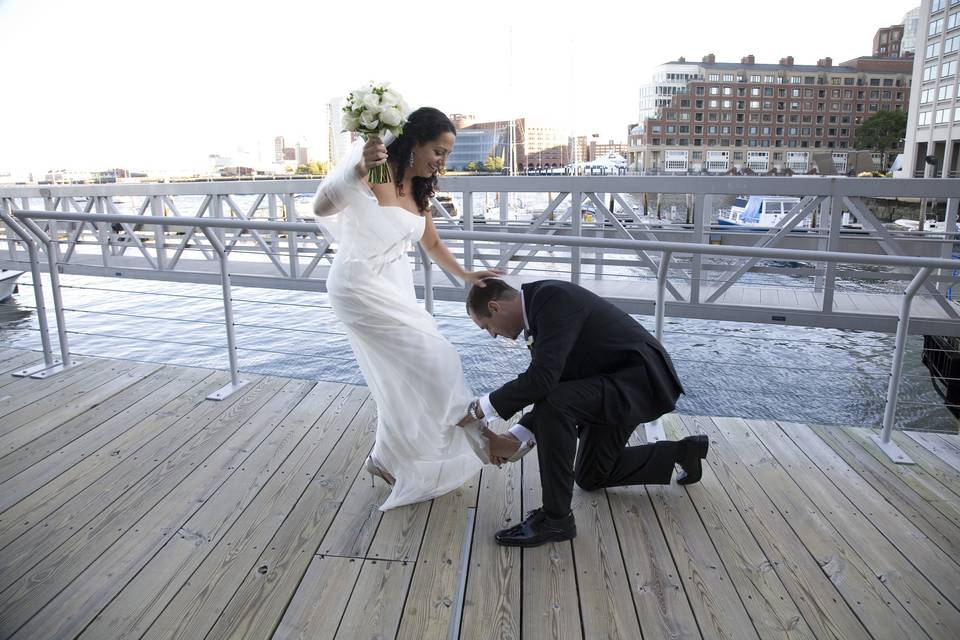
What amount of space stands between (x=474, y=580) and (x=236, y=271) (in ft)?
45.3

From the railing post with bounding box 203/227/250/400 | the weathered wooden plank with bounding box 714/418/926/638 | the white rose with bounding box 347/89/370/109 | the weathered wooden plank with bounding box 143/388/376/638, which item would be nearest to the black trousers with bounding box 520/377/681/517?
the weathered wooden plank with bounding box 714/418/926/638

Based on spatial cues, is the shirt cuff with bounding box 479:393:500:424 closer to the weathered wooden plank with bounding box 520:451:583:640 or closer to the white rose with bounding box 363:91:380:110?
the weathered wooden plank with bounding box 520:451:583:640

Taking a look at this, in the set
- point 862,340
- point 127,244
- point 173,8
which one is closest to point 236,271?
point 127,244

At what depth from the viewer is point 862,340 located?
13555mm

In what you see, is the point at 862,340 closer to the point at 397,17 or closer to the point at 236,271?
the point at 236,271

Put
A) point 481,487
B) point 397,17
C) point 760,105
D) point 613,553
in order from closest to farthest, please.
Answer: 1. point 613,553
2. point 481,487
3. point 397,17
4. point 760,105

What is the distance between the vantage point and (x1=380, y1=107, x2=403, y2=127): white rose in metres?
2.33

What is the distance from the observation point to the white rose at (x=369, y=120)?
7.72 ft

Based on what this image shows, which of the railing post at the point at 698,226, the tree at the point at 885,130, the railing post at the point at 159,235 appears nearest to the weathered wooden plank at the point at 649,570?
the railing post at the point at 698,226

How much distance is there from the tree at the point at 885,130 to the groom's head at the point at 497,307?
268ft

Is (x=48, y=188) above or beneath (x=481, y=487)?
above

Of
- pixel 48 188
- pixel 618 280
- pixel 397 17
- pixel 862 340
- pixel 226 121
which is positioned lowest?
pixel 862 340

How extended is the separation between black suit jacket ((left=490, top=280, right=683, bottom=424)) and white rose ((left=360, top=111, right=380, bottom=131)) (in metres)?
0.84

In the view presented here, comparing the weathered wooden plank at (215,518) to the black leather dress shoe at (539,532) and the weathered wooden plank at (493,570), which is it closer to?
the weathered wooden plank at (493,570)
